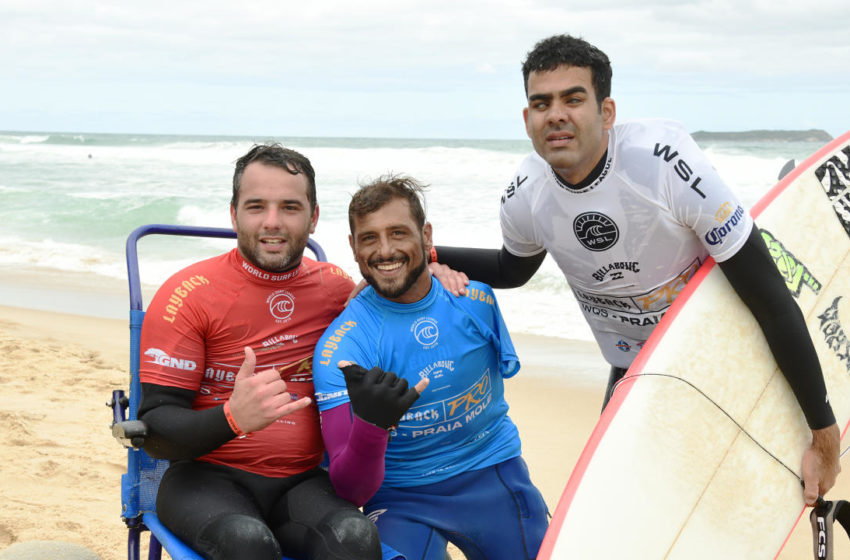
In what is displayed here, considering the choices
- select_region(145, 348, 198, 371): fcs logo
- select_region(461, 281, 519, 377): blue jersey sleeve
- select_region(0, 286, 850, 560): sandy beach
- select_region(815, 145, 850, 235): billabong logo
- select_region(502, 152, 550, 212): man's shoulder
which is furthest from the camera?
select_region(0, 286, 850, 560): sandy beach

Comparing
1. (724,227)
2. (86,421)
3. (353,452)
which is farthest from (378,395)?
(86,421)

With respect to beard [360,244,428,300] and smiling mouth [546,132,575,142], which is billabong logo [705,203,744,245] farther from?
beard [360,244,428,300]

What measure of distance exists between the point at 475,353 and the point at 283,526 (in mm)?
740

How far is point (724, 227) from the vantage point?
7.67 feet

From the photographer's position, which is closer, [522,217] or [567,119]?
[567,119]

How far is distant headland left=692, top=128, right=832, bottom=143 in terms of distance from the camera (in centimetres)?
3509

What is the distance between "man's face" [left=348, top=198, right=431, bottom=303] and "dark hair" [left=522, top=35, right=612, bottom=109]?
59 cm

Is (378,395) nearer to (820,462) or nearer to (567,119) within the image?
(567,119)

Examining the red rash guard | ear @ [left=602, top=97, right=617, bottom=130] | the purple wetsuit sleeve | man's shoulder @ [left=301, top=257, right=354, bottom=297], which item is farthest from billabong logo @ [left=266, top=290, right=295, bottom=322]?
ear @ [left=602, top=97, right=617, bottom=130]

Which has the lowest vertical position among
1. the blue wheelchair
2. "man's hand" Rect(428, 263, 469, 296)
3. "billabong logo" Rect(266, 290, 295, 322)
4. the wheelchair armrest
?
the blue wheelchair

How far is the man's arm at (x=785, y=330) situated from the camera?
94.9 inches

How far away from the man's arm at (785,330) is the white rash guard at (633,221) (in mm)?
73

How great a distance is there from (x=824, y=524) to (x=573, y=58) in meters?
1.65

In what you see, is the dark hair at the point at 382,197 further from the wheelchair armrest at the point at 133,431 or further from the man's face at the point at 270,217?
the wheelchair armrest at the point at 133,431
